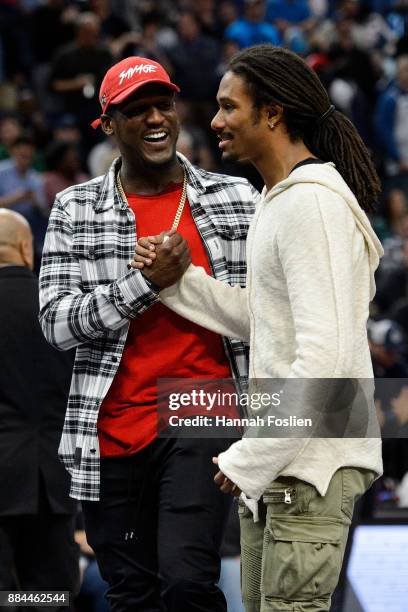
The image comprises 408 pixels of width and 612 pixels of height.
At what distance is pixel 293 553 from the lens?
2.91 meters

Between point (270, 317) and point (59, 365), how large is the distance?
1637 millimetres

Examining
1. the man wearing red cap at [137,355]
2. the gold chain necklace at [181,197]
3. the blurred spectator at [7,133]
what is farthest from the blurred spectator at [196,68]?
the man wearing red cap at [137,355]

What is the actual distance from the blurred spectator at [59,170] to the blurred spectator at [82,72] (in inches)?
59.6

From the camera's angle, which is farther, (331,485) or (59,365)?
(59,365)

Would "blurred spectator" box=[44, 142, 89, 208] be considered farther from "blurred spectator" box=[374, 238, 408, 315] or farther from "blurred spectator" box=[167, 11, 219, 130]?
"blurred spectator" box=[374, 238, 408, 315]

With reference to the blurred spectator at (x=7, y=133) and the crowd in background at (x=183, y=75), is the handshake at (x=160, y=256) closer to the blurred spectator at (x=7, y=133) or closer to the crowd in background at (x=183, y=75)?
the crowd in background at (x=183, y=75)

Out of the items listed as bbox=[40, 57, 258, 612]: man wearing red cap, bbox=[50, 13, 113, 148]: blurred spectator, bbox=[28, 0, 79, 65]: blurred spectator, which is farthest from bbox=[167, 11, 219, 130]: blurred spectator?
bbox=[40, 57, 258, 612]: man wearing red cap

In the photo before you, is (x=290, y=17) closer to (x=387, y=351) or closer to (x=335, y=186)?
(x=387, y=351)

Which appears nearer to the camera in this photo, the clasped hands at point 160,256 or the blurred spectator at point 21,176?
the clasped hands at point 160,256

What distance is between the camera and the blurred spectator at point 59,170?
33.3 ft

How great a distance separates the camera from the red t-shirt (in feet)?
11.5

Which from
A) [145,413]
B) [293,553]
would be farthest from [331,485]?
[145,413]

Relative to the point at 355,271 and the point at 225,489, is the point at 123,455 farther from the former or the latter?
the point at 355,271

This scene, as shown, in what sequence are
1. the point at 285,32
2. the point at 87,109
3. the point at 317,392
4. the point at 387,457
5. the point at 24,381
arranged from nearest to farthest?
the point at 317,392
the point at 24,381
the point at 387,457
the point at 87,109
the point at 285,32
